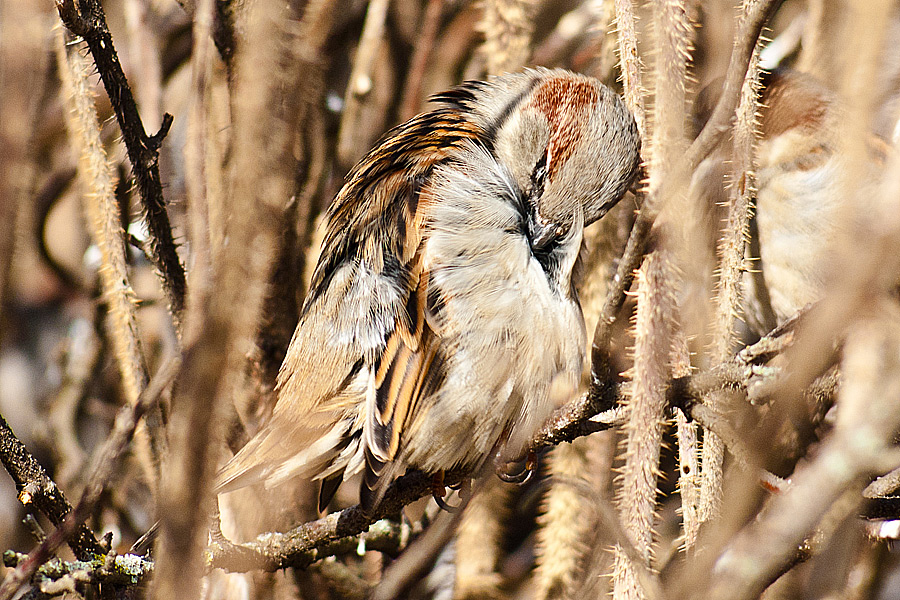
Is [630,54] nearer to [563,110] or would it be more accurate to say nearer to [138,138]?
[563,110]

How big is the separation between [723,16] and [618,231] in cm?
61

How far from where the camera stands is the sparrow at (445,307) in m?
1.61

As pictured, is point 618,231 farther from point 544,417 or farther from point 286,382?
point 286,382

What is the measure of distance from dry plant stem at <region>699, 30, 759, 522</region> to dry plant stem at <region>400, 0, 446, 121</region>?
1.51 meters

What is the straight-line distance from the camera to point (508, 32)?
229cm

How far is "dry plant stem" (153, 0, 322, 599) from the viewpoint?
54 centimetres

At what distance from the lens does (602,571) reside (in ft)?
4.91

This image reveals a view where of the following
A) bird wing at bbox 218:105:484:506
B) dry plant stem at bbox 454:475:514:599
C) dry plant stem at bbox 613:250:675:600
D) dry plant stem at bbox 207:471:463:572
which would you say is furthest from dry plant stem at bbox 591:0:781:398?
dry plant stem at bbox 454:475:514:599

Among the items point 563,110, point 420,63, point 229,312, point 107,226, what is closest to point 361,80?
point 420,63

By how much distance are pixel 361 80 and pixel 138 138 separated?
1022mm

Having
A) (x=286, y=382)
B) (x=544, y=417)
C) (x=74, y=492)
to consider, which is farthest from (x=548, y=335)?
(x=74, y=492)

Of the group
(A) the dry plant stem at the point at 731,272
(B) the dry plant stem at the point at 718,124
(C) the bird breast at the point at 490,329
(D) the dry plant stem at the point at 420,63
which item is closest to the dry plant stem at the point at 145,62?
(D) the dry plant stem at the point at 420,63

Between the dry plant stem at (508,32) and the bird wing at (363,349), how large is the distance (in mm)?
577

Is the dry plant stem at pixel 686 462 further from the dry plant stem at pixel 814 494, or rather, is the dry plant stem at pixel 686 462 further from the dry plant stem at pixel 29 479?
the dry plant stem at pixel 29 479
